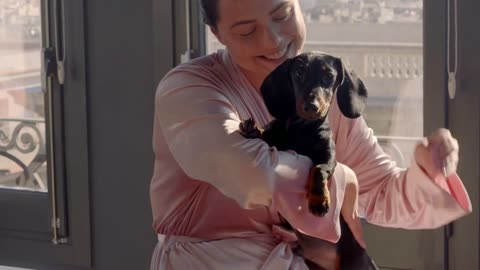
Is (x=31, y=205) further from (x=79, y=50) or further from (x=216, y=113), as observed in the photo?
(x=216, y=113)

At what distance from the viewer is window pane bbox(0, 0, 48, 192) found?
7.57 ft

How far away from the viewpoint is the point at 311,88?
81 centimetres

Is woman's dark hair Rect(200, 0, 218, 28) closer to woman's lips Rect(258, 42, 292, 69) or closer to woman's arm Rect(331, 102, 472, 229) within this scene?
woman's lips Rect(258, 42, 292, 69)

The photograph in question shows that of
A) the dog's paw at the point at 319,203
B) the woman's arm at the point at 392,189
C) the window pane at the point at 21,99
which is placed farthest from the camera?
the window pane at the point at 21,99

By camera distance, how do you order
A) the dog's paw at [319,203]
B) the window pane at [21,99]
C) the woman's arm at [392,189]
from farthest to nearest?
the window pane at [21,99], the woman's arm at [392,189], the dog's paw at [319,203]

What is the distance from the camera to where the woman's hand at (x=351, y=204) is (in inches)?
34.3

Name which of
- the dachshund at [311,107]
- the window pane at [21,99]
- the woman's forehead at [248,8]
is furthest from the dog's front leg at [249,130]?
the window pane at [21,99]

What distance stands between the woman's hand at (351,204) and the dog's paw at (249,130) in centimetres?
9

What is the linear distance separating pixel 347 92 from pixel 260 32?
11 centimetres

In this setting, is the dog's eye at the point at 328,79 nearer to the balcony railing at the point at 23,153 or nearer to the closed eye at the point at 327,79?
the closed eye at the point at 327,79

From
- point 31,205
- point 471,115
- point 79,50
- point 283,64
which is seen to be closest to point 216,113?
point 283,64

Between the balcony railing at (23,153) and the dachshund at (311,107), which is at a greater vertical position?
the dachshund at (311,107)

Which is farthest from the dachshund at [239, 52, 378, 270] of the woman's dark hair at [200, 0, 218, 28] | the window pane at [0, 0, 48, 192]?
the window pane at [0, 0, 48, 192]

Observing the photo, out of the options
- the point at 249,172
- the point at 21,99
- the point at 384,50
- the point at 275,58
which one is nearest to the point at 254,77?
the point at 275,58
